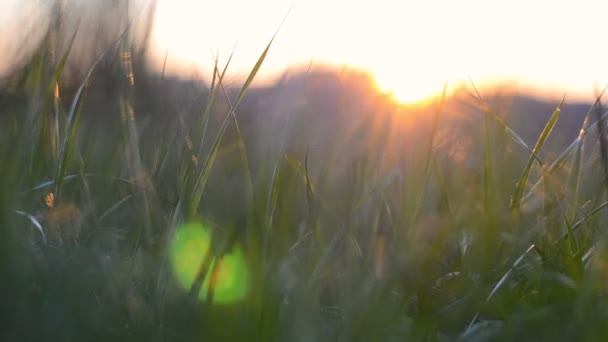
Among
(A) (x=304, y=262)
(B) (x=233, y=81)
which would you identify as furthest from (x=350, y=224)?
(B) (x=233, y=81)

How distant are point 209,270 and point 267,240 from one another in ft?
0.39

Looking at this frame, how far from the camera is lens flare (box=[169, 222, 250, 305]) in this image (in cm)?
93

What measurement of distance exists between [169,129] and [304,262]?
56 centimetres

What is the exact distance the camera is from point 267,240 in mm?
1107

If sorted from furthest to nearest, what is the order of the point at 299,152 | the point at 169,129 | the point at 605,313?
the point at 169,129 → the point at 299,152 → the point at 605,313

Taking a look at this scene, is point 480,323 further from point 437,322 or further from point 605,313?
point 605,313

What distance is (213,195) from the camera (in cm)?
142

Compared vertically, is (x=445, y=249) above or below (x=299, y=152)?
below

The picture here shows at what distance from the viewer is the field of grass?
0.88 meters

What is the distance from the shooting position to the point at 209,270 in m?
1.01

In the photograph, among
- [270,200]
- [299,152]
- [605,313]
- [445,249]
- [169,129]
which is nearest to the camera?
[605,313]

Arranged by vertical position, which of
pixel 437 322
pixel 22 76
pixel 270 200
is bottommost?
pixel 437 322

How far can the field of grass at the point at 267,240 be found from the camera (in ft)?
2.88

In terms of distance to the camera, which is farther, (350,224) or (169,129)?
(169,129)
